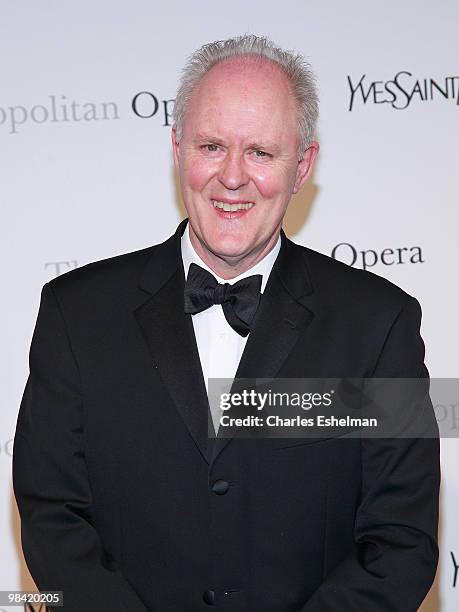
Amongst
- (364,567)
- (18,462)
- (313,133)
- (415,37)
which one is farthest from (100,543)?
(415,37)

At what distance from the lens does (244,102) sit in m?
2.10

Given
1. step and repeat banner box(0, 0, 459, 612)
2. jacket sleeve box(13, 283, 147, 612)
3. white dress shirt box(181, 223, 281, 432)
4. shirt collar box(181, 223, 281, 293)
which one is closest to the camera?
jacket sleeve box(13, 283, 147, 612)

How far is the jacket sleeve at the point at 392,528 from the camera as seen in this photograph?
2025 mm

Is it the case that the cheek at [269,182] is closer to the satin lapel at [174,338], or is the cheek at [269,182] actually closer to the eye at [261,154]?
the eye at [261,154]

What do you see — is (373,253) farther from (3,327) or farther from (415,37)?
(3,327)

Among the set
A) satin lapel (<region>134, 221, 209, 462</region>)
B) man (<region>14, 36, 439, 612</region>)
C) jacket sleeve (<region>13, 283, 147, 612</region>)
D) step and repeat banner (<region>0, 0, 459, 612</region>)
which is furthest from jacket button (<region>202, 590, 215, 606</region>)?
step and repeat banner (<region>0, 0, 459, 612</region>)

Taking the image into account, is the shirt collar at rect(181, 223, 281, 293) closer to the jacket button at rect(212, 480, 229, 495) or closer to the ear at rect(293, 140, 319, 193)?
the ear at rect(293, 140, 319, 193)

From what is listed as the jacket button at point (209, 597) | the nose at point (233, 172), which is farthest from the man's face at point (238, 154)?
the jacket button at point (209, 597)

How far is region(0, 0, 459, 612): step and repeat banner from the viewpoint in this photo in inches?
117

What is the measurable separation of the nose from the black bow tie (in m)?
0.22

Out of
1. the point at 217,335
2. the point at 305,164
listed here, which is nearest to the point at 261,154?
the point at 305,164

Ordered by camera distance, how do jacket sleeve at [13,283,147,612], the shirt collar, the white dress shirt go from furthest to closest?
the shirt collar → the white dress shirt → jacket sleeve at [13,283,147,612]

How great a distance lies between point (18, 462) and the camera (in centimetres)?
210

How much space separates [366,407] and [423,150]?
1.17m
